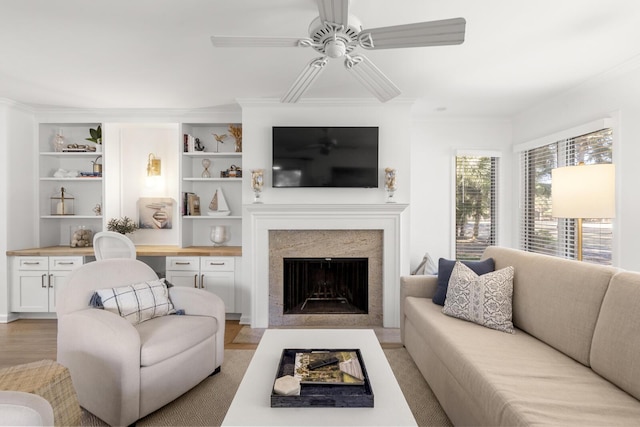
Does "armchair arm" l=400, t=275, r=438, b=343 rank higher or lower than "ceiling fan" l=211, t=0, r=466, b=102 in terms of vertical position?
lower

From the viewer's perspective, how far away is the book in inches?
55.9

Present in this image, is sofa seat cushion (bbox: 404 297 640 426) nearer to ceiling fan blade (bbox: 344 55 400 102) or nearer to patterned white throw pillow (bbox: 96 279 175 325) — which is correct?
ceiling fan blade (bbox: 344 55 400 102)

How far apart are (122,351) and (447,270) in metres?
2.21

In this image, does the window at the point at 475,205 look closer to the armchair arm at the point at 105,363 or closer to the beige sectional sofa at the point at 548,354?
the beige sectional sofa at the point at 548,354

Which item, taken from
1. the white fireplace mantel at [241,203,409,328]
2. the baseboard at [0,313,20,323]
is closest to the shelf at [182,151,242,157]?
the white fireplace mantel at [241,203,409,328]

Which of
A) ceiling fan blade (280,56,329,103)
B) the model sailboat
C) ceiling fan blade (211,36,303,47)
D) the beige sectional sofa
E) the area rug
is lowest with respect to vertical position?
the area rug

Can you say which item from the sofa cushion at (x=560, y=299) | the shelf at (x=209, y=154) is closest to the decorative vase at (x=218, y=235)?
the shelf at (x=209, y=154)

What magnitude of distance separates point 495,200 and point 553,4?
8.76 ft

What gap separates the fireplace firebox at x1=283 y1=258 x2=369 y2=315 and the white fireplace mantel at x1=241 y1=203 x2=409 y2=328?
22 centimetres

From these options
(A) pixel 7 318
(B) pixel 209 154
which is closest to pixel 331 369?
(B) pixel 209 154

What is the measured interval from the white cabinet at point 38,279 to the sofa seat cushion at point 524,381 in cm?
378

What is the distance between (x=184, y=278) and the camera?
3592 millimetres

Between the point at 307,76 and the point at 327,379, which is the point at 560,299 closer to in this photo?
the point at 327,379

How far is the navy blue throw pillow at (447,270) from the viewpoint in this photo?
2461 mm
